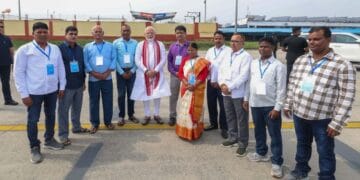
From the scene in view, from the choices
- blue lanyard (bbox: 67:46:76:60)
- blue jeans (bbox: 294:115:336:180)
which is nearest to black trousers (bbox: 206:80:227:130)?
blue jeans (bbox: 294:115:336:180)

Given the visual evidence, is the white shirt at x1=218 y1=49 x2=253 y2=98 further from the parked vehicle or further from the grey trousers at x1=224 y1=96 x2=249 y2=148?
the parked vehicle

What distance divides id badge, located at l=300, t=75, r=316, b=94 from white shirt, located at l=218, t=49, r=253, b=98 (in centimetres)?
113

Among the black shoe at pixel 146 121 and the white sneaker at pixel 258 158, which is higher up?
the black shoe at pixel 146 121

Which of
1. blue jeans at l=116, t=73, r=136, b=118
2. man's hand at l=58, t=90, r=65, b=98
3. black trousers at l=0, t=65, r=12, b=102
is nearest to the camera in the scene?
man's hand at l=58, t=90, r=65, b=98

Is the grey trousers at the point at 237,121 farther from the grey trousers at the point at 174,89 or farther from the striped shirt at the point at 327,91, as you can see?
the grey trousers at the point at 174,89

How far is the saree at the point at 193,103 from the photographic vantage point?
236 inches

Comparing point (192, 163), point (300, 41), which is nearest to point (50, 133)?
point (192, 163)

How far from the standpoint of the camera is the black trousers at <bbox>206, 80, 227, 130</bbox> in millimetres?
6188

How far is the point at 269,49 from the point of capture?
4.67 meters

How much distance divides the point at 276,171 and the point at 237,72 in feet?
4.65

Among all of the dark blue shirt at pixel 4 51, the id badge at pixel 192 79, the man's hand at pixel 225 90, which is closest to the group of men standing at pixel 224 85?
the man's hand at pixel 225 90

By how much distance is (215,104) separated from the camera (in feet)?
21.4

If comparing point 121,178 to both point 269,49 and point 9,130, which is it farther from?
point 9,130

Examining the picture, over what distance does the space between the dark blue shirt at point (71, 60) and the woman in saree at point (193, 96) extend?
1.67 metres
